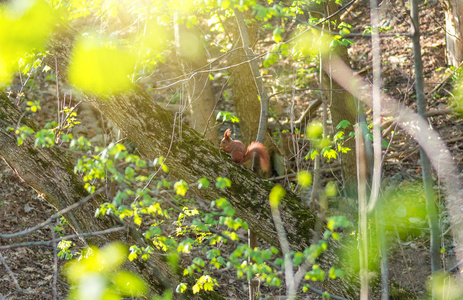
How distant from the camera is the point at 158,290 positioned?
153 inches

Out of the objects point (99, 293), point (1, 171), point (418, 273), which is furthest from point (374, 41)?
point (1, 171)

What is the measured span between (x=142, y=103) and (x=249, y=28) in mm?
3884

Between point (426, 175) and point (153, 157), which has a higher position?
point (426, 175)

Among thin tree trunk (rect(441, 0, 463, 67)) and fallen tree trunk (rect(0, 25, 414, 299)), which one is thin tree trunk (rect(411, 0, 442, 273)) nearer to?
fallen tree trunk (rect(0, 25, 414, 299))

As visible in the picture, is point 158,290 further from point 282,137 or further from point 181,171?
point 282,137

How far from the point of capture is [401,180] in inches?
275

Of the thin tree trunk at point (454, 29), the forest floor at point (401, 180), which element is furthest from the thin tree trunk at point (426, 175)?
the thin tree trunk at point (454, 29)

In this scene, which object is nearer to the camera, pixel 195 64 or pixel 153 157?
pixel 153 157


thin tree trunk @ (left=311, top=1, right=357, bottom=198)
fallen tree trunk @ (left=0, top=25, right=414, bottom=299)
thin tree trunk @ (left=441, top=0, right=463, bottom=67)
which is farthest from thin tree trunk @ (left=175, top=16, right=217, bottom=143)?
thin tree trunk @ (left=441, top=0, right=463, bottom=67)

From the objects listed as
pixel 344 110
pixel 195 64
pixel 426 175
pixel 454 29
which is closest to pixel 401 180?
pixel 344 110

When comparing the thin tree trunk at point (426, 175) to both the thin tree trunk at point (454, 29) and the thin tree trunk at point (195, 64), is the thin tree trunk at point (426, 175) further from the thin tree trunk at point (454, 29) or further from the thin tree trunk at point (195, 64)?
the thin tree trunk at point (454, 29)

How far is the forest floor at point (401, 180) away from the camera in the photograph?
512cm

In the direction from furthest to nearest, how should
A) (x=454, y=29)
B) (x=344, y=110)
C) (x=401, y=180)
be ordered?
(x=454, y=29) < (x=401, y=180) < (x=344, y=110)

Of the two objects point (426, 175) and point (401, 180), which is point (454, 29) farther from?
point (426, 175)
